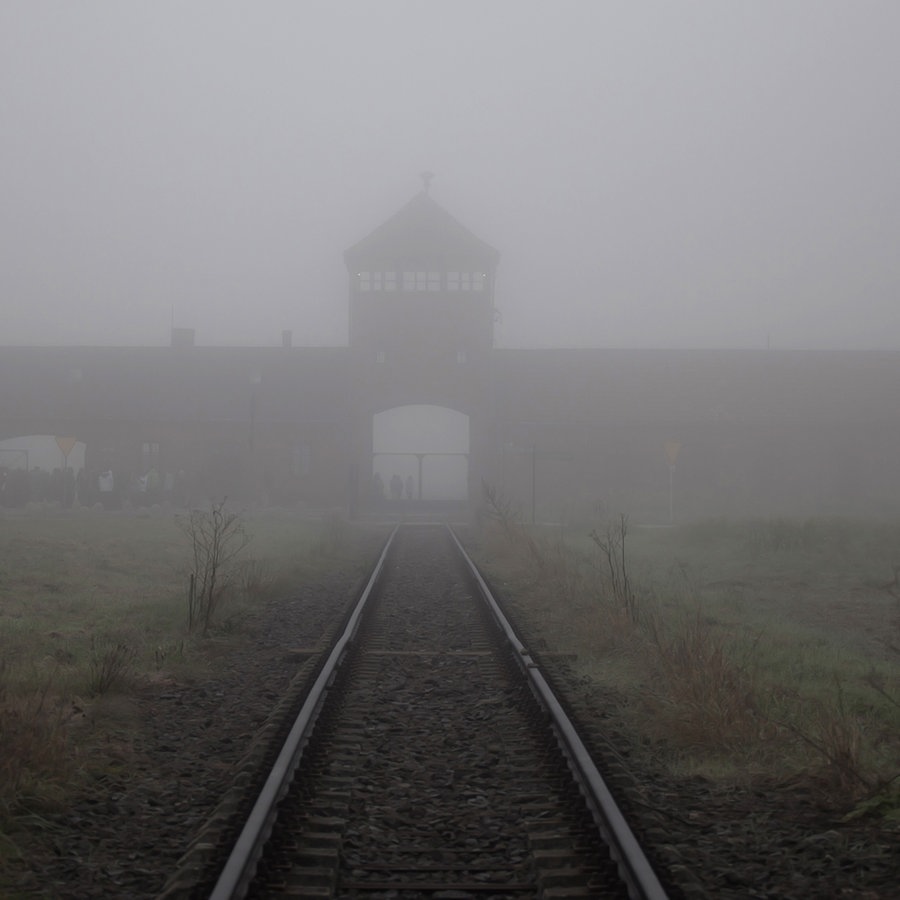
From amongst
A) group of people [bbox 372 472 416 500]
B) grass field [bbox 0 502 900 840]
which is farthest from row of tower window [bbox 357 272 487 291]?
grass field [bbox 0 502 900 840]

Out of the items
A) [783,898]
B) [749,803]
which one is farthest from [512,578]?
[783,898]

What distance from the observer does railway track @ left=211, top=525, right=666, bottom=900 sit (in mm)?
4145

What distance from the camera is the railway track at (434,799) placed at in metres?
4.14

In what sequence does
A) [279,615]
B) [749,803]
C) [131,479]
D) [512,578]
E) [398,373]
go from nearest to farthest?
1. [749,803]
2. [279,615]
3. [512,578]
4. [131,479]
5. [398,373]

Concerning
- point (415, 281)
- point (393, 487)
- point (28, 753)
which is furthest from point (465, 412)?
point (28, 753)

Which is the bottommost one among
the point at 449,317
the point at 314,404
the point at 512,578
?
the point at 512,578

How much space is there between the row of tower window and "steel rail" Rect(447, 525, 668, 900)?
38.0 metres

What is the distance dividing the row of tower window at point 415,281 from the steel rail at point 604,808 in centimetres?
3796

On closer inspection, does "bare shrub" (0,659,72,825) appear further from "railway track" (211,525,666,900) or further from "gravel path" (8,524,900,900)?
"railway track" (211,525,666,900)

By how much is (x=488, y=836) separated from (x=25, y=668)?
4.80 meters

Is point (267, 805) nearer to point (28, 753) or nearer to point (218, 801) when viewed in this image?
point (218, 801)

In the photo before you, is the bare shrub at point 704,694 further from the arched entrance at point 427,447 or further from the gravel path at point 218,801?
the arched entrance at point 427,447

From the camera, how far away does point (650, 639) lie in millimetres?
9312

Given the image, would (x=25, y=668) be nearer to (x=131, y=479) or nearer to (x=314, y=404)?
(x=131, y=479)
